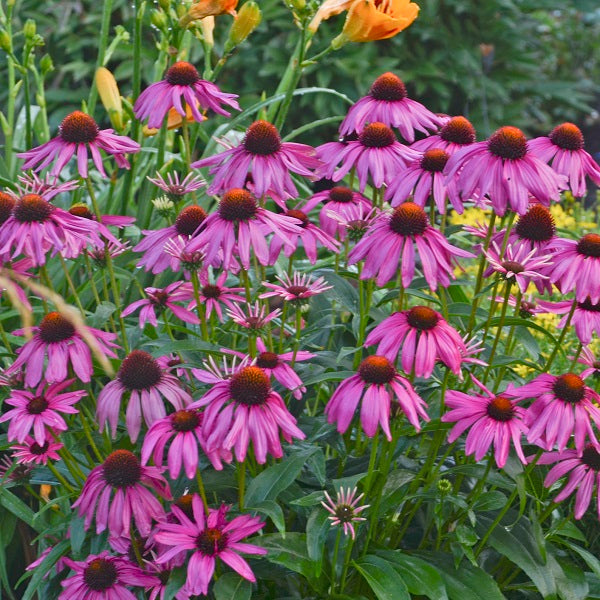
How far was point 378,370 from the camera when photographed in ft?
4.36

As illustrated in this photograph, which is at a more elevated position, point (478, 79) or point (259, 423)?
point (259, 423)

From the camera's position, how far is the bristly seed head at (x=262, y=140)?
151cm

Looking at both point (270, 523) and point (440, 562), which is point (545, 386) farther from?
point (270, 523)

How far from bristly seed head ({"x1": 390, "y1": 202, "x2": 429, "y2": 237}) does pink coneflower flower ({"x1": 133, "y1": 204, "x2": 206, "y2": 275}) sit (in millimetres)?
324

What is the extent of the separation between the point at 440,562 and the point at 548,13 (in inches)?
259

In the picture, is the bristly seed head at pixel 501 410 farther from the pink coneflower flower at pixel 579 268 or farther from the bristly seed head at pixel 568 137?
the bristly seed head at pixel 568 137

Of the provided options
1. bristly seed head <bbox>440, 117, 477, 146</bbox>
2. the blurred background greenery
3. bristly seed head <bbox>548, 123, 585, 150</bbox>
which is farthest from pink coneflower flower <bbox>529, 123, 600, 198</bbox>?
the blurred background greenery

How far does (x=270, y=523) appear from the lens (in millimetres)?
1670

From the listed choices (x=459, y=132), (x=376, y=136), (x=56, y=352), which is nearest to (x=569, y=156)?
(x=459, y=132)

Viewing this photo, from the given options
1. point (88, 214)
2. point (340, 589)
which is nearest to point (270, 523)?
point (340, 589)

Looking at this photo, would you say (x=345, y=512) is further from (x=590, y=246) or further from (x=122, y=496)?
(x=590, y=246)

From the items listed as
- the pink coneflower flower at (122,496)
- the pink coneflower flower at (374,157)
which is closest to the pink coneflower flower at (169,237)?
the pink coneflower flower at (374,157)

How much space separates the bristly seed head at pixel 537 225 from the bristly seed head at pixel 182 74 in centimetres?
59

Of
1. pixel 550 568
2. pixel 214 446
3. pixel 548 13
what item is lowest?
pixel 548 13
